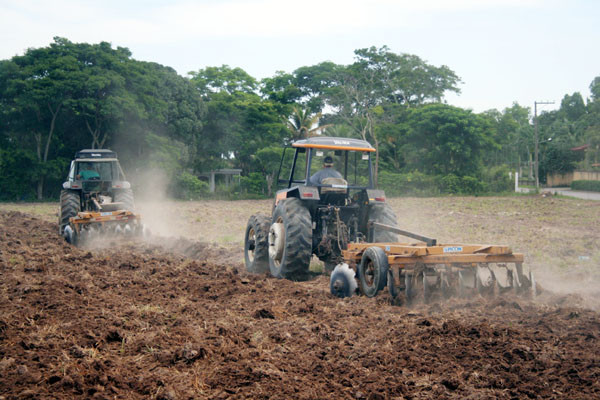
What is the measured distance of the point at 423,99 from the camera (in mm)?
52875

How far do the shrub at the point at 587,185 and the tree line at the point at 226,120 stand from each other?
663 centimetres

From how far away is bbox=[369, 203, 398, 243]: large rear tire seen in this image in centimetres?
889

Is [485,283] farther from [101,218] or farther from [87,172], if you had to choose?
[87,172]

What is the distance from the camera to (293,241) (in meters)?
8.42

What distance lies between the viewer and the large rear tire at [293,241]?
8.44 meters

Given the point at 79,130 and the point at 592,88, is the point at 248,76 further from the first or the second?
the point at 592,88

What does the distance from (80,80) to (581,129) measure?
59.2m

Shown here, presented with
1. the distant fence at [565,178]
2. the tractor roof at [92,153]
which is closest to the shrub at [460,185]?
the distant fence at [565,178]

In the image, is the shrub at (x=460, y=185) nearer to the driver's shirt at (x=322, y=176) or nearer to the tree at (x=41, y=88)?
the tree at (x=41, y=88)

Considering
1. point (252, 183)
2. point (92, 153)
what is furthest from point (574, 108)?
point (92, 153)

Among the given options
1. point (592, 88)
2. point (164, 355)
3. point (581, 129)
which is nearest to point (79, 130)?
point (164, 355)

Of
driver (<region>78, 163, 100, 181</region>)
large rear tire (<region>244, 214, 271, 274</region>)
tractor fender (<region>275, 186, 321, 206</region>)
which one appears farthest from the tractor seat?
driver (<region>78, 163, 100, 181</region>)

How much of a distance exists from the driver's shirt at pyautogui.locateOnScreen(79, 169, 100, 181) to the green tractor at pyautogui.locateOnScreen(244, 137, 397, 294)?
7.38 m

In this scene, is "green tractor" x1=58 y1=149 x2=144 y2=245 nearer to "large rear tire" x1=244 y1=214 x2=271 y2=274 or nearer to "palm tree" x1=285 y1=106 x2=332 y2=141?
"large rear tire" x1=244 y1=214 x2=271 y2=274
